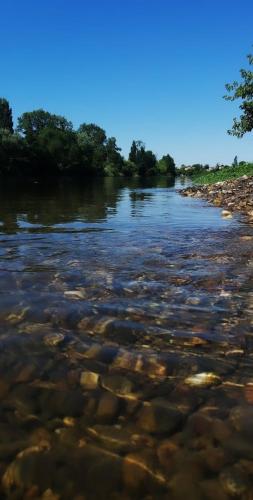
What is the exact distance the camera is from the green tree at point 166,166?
177 meters

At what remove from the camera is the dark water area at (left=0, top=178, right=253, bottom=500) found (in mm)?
2100

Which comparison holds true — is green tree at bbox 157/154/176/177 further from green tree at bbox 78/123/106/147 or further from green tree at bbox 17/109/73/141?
green tree at bbox 17/109/73/141

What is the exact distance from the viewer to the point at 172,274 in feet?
19.8

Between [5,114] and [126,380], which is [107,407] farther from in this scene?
[5,114]

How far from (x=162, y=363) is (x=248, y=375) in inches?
26.1

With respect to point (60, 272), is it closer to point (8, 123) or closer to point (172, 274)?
point (172, 274)

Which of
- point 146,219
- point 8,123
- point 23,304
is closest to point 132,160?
point 8,123

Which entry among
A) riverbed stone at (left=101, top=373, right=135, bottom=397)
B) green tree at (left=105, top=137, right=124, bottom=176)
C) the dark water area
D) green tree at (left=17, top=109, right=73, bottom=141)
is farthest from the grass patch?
green tree at (left=17, top=109, right=73, bottom=141)

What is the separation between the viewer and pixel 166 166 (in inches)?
7047

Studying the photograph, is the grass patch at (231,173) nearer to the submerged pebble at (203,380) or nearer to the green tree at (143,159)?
the submerged pebble at (203,380)

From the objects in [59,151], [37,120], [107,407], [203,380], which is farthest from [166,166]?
[107,407]

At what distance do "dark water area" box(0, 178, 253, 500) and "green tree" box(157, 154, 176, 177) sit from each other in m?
174

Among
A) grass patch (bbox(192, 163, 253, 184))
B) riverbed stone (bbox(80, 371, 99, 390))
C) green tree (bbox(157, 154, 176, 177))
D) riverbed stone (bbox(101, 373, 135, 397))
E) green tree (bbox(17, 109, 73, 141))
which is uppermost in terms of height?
green tree (bbox(17, 109, 73, 141))

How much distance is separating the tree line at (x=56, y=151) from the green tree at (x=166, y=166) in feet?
10.8
